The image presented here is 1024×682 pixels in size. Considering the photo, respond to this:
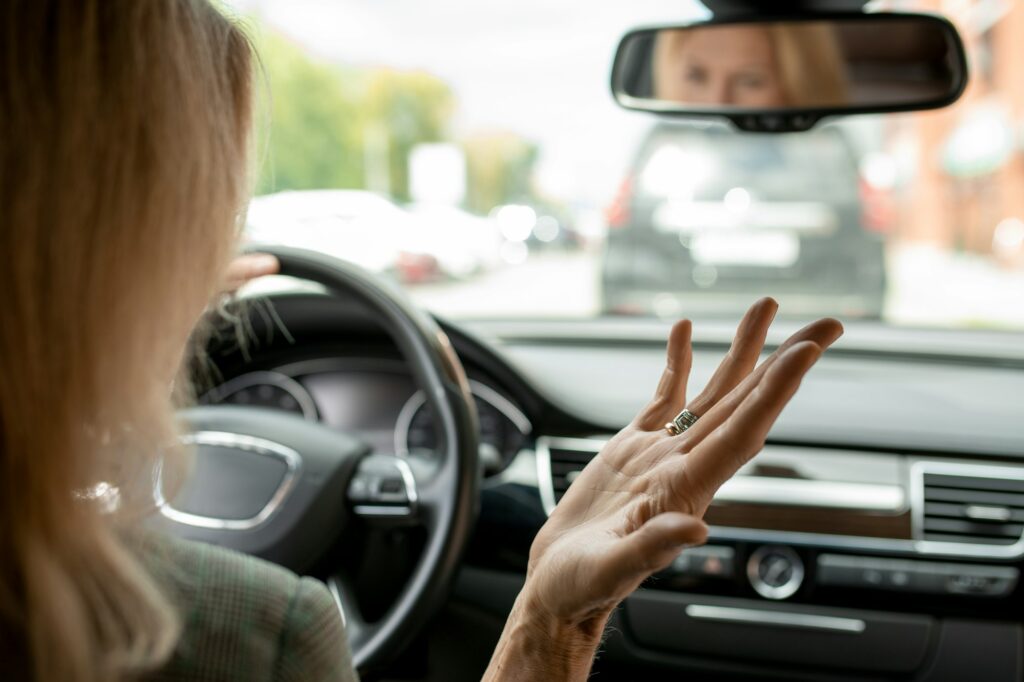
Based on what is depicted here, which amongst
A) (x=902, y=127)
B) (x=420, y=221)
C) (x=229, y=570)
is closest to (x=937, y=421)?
(x=229, y=570)

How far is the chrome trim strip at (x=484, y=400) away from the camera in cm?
260

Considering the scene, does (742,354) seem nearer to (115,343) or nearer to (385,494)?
(115,343)

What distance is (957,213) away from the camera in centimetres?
2856

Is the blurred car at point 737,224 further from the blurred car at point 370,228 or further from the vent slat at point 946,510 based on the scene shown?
the vent slat at point 946,510

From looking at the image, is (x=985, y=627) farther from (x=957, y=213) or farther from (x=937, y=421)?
(x=957, y=213)

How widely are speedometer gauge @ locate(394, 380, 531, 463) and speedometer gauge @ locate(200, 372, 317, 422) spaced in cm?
27

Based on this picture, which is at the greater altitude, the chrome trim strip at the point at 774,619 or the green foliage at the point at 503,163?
the green foliage at the point at 503,163

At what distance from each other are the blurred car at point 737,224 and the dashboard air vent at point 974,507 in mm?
3062

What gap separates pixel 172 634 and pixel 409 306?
1366mm

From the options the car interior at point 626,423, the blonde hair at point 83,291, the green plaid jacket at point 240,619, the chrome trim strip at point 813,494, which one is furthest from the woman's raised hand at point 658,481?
the chrome trim strip at point 813,494

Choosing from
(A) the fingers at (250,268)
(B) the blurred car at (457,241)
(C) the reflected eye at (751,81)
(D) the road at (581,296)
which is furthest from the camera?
(B) the blurred car at (457,241)

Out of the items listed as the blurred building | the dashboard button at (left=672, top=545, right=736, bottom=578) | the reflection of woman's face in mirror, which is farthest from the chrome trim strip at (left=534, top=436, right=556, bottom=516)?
the blurred building

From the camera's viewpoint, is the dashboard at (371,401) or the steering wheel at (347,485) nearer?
the steering wheel at (347,485)

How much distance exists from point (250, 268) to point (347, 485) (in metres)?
0.51
